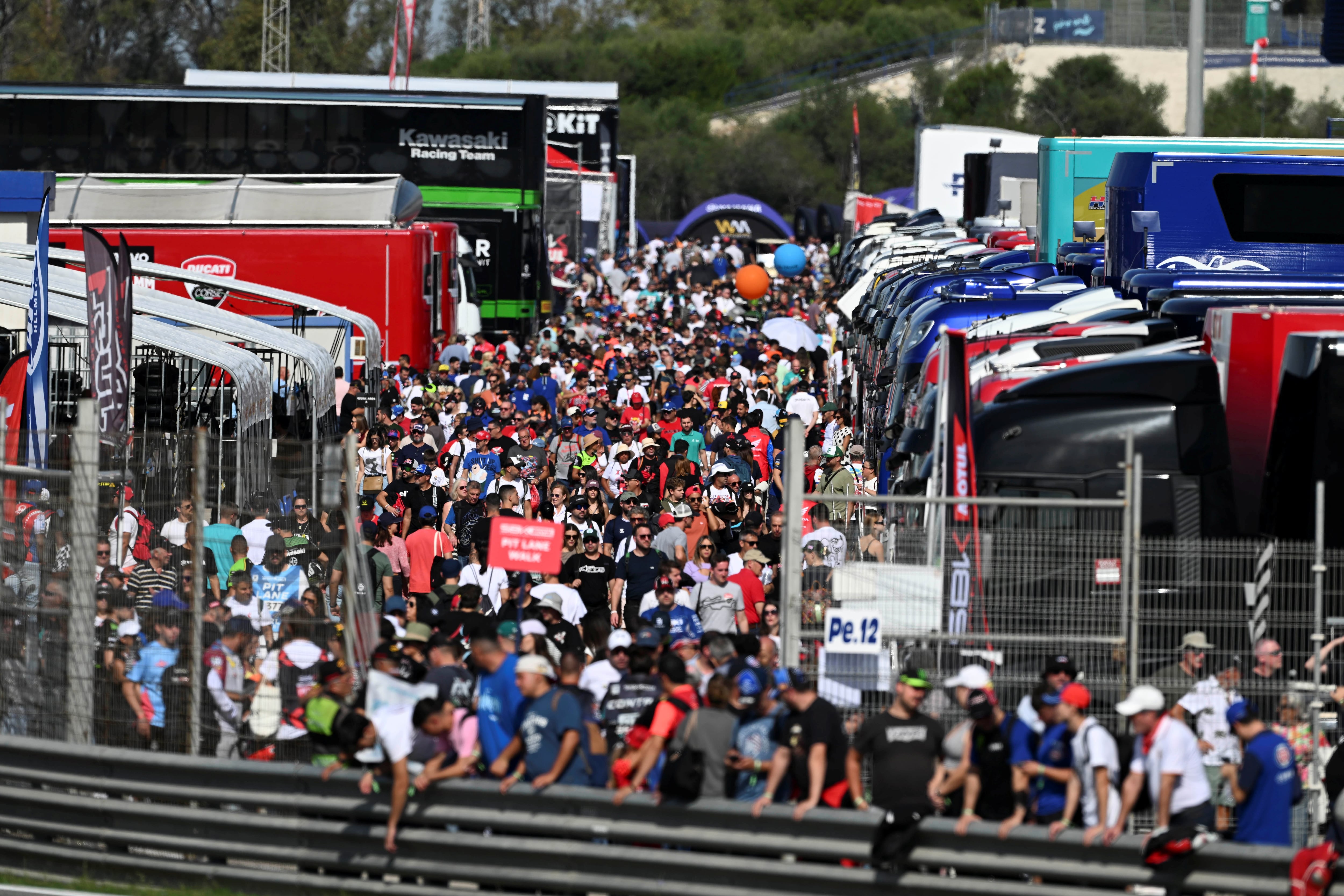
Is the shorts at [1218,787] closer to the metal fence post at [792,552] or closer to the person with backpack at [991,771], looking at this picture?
the person with backpack at [991,771]

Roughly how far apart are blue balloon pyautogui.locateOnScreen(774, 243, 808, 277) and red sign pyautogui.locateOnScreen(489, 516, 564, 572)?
40617 mm

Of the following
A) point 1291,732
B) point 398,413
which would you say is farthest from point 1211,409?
point 398,413

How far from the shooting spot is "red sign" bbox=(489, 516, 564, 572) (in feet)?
32.6

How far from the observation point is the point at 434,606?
40.2ft

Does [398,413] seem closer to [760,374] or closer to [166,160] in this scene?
[760,374]

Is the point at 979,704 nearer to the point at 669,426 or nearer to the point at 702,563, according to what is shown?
the point at 702,563

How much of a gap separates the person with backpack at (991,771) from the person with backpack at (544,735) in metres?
1.82

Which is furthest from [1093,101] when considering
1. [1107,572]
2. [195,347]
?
[1107,572]

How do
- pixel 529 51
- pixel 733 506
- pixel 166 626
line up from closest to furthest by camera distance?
pixel 166 626 → pixel 733 506 → pixel 529 51

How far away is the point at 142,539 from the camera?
11477 millimetres

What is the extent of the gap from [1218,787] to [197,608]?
5.25 m

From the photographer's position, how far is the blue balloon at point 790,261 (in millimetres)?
50031

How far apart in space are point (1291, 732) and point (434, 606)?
585 centimetres

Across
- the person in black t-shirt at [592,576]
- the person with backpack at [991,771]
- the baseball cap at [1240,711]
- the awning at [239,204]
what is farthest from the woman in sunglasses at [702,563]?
the awning at [239,204]
